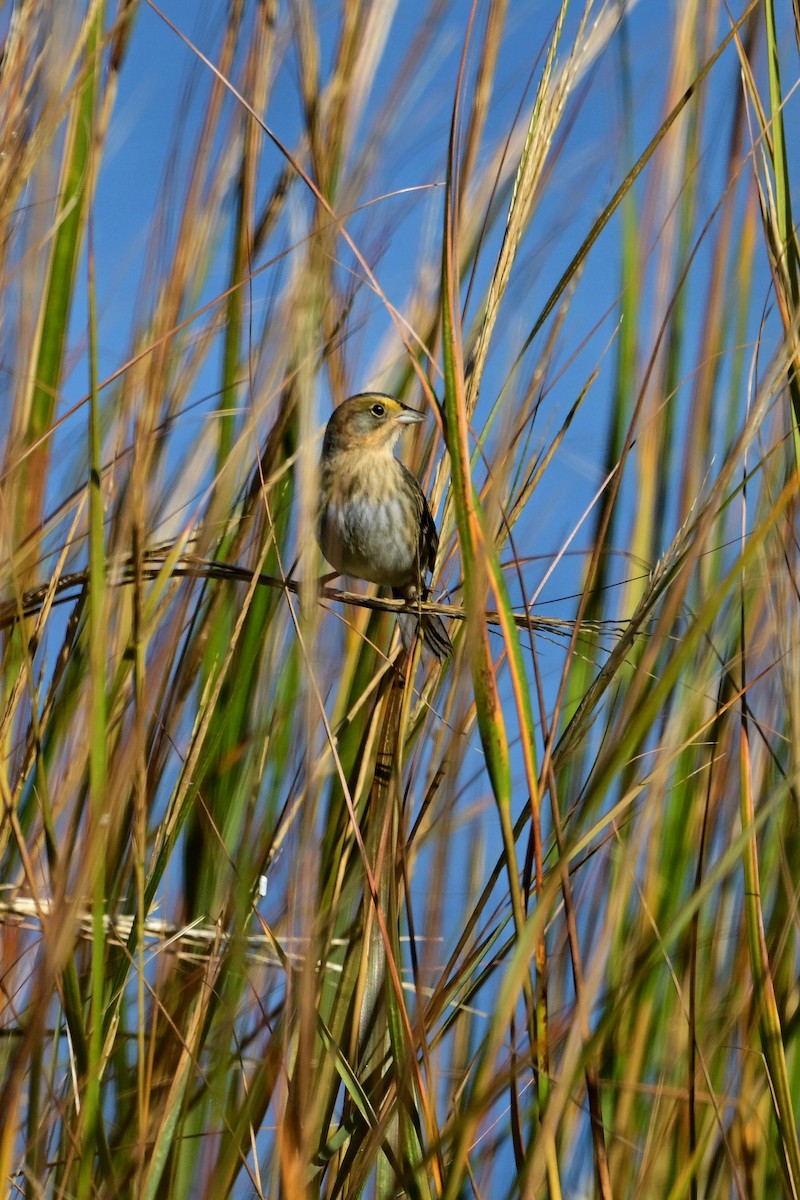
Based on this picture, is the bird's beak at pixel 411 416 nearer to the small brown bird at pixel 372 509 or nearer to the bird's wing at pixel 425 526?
the bird's wing at pixel 425 526

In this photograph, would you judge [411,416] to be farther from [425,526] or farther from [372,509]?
[372,509]

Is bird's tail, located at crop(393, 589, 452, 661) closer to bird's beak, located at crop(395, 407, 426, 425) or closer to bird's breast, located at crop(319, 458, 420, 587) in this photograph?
bird's beak, located at crop(395, 407, 426, 425)

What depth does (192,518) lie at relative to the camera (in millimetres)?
1212

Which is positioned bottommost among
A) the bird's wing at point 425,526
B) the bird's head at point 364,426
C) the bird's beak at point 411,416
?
the bird's wing at point 425,526

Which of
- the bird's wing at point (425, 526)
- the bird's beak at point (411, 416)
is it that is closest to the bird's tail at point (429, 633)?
the bird's wing at point (425, 526)

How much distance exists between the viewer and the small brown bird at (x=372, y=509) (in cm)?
235

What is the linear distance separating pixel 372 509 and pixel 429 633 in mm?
809

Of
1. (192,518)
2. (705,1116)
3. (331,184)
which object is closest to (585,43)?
(331,184)

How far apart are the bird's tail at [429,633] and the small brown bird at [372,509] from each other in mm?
437

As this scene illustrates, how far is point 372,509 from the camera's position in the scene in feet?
7.84

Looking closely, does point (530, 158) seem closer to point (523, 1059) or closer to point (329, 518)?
point (523, 1059)

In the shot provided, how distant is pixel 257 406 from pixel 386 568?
1.28m

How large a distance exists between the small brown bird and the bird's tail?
0.44 meters

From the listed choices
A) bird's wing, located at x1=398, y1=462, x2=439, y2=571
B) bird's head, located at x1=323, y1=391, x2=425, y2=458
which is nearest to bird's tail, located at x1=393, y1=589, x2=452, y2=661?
bird's wing, located at x1=398, y1=462, x2=439, y2=571
